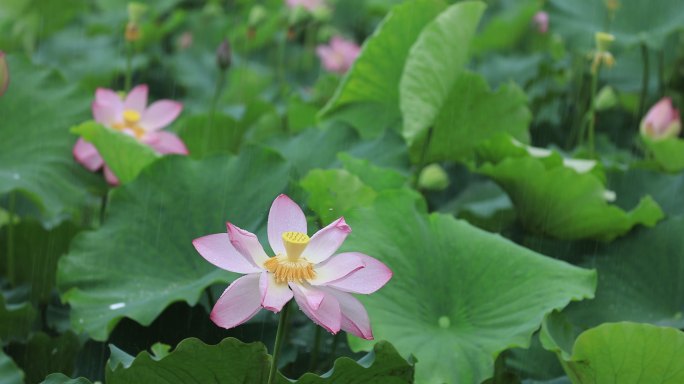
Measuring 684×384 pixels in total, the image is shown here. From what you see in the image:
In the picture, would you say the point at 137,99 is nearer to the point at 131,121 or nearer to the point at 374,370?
the point at 131,121

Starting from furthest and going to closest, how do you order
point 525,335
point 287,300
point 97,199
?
point 97,199, point 525,335, point 287,300

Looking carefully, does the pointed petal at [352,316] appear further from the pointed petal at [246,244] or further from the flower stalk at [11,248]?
the flower stalk at [11,248]

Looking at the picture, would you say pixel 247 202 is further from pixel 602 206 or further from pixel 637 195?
pixel 637 195

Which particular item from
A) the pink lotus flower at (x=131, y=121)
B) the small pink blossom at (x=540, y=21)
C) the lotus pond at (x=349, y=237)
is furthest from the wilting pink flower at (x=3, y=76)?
the small pink blossom at (x=540, y=21)

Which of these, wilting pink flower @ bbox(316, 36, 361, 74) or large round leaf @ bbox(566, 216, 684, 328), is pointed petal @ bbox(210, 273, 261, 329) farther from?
wilting pink flower @ bbox(316, 36, 361, 74)

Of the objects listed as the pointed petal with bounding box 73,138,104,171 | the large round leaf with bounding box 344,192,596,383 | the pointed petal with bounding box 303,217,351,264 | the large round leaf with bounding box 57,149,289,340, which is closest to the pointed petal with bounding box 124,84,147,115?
the pointed petal with bounding box 73,138,104,171

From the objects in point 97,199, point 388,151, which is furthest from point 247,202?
point 97,199

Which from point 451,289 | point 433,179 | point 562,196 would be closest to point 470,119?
point 433,179
